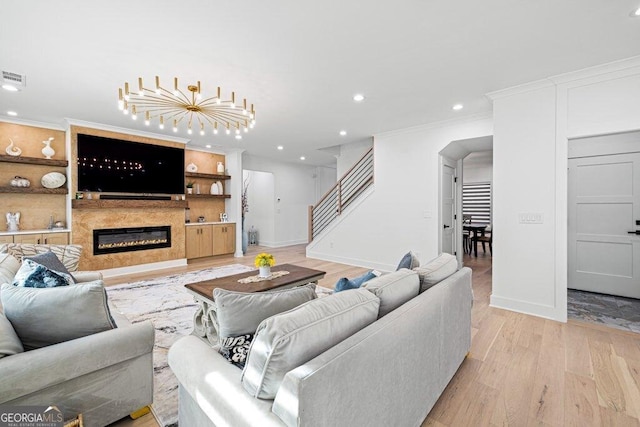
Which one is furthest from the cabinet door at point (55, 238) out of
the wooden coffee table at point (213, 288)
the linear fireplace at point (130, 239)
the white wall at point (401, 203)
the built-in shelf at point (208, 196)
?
the white wall at point (401, 203)

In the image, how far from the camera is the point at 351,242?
20.1ft

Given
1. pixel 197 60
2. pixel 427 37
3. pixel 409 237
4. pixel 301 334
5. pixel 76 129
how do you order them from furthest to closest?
pixel 409 237, pixel 76 129, pixel 197 60, pixel 427 37, pixel 301 334

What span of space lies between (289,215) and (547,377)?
7.65 metres

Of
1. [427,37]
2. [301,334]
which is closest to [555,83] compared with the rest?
[427,37]

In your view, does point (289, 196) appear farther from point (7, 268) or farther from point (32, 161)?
point (7, 268)

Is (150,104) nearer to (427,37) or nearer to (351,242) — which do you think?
(427,37)

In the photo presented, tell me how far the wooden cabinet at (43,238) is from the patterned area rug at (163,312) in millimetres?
1282

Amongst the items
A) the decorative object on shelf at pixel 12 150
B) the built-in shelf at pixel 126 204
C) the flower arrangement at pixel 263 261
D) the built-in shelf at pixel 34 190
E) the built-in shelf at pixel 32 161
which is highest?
the decorative object on shelf at pixel 12 150

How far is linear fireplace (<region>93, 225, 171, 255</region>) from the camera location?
502 cm

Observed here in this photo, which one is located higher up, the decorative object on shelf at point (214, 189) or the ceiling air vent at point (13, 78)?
the ceiling air vent at point (13, 78)

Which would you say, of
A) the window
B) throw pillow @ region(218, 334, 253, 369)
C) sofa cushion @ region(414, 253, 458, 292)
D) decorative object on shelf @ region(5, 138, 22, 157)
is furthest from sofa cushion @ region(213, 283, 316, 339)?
the window

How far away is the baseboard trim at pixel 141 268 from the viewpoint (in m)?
5.05

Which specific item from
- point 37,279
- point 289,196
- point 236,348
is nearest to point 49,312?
point 37,279

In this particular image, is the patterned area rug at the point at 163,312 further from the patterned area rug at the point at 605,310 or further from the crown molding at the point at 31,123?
the patterned area rug at the point at 605,310
